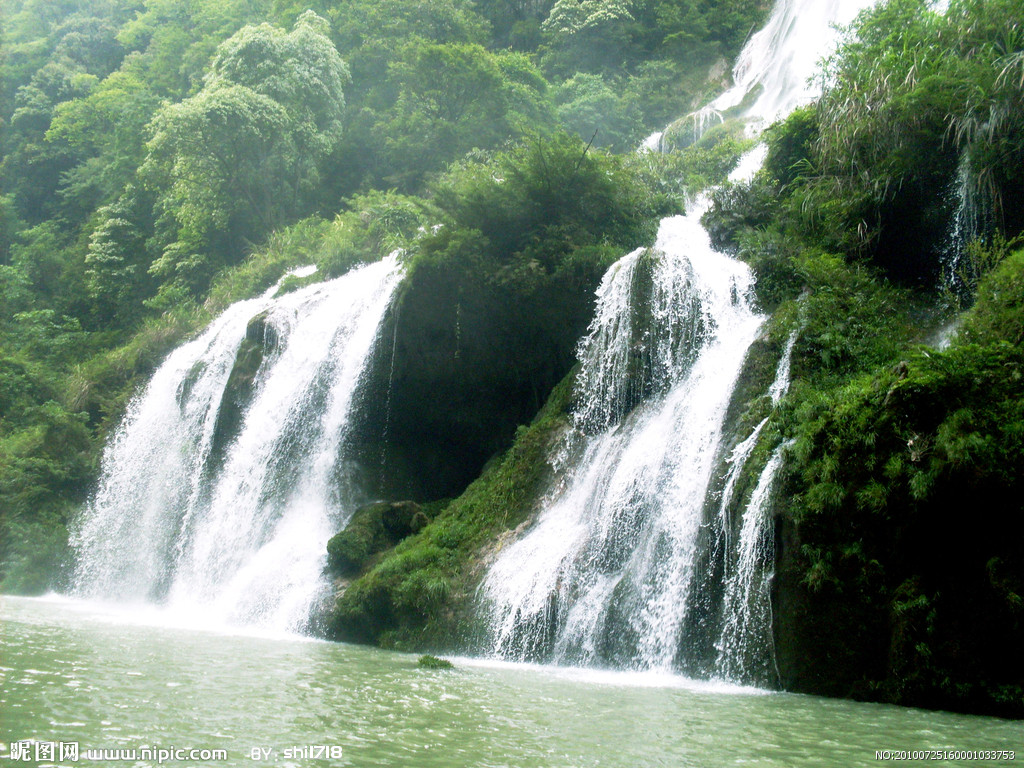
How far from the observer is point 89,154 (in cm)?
4147

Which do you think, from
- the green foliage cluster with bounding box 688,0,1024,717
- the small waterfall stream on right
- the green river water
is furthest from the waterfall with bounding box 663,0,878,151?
the green river water

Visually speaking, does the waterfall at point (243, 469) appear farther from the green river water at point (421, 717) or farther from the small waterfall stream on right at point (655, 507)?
the green river water at point (421, 717)

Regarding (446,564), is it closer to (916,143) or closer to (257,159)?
(916,143)

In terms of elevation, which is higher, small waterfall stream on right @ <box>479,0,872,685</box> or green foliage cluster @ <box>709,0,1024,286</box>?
green foliage cluster @ <box>709,0,1024,286</box>

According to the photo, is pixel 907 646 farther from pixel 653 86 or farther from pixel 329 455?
pixel 653 86

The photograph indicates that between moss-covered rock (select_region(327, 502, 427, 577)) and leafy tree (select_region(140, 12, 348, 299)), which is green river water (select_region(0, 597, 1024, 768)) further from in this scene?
leafy tree (select_region(140, 12, 348, 299))

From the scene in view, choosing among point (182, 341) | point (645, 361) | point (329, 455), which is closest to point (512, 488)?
point (645, 361)

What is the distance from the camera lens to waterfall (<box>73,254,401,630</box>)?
15.5m

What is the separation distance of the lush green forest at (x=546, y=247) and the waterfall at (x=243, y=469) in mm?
1164

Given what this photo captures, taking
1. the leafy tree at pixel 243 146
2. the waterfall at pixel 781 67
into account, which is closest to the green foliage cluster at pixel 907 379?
the waterfall at pixel 781 67

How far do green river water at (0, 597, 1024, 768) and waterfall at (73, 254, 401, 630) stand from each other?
5837 mm

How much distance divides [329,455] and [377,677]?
365 inches

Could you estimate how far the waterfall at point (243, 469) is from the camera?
50.8 feet

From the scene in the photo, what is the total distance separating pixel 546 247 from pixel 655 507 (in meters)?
7.09
